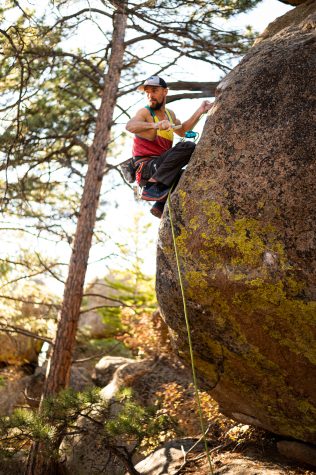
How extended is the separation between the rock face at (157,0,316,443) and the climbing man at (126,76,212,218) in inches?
12.8

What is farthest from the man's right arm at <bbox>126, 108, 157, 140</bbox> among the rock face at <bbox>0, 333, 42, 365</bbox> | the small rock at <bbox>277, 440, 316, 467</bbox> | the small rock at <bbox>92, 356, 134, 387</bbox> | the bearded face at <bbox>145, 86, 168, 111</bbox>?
the rock face at <bbox>0, 333, 42, 365</bbox>

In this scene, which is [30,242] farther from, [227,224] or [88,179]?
[227,224]

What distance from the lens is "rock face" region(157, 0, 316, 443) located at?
4395 mm

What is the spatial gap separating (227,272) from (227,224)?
39 centimetres

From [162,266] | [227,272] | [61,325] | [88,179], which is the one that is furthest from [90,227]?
[227,272]

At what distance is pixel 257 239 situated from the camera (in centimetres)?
450

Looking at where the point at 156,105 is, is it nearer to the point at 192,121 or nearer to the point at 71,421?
the point at 192,121

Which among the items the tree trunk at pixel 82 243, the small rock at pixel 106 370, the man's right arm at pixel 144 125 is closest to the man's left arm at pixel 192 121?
the man's right arm at pixel 144 125

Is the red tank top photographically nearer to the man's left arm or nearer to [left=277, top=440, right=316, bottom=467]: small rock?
the man's left arm

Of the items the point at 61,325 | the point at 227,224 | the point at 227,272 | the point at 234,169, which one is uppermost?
the point at 234,169

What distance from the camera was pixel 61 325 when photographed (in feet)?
29.9

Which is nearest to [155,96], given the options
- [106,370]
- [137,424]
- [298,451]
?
[137,424]

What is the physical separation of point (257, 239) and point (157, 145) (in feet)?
6.05

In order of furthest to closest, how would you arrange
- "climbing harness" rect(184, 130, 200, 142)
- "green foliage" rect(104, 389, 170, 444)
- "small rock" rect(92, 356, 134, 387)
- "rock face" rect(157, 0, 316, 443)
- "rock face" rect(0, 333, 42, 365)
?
"rock face" rect(0, 333, 42, 365)
"small rock" rect(92, 356, 134, 387)
"green foliage" rect(104, 389, 170, 444)
"climbing harness" rect(184, 130, 200, 142)
"rock face" rect(157, 0, 316, 443)
